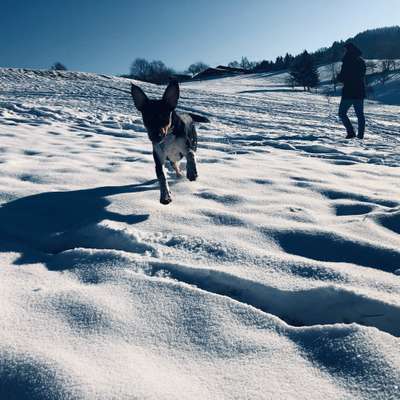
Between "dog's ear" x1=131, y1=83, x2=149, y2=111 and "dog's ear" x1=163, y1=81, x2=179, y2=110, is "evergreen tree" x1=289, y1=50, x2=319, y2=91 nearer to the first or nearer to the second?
"dog's ear" x1=163, y1=81, x2=179, y2=110

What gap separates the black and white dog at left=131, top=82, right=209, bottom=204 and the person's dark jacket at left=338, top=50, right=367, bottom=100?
18.1 feet

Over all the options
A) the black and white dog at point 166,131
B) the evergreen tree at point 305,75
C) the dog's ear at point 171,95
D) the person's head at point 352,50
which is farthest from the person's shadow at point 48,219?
the evergreen tree at point 305,75

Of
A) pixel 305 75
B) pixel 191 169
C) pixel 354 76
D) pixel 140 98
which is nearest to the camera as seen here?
pixel 140 98

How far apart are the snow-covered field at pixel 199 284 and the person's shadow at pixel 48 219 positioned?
14mm

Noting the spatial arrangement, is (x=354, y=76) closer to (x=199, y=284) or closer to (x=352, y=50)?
(x=352, y=50)

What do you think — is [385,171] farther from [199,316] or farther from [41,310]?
[41,310]

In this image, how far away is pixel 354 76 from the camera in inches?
337

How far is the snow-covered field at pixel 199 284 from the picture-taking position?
1.35 meters

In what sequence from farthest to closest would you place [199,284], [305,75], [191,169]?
[305,75], [191,169], [199,284]

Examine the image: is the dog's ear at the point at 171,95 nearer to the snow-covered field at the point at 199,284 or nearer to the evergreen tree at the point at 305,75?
the snow-covered field at the point at 199,284

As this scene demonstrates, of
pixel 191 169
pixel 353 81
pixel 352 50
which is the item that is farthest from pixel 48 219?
pixel 352 50

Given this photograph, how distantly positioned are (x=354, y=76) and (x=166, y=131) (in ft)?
20.6

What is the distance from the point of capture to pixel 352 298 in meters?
1.82

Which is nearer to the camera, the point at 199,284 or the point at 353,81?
the point at 199,284
